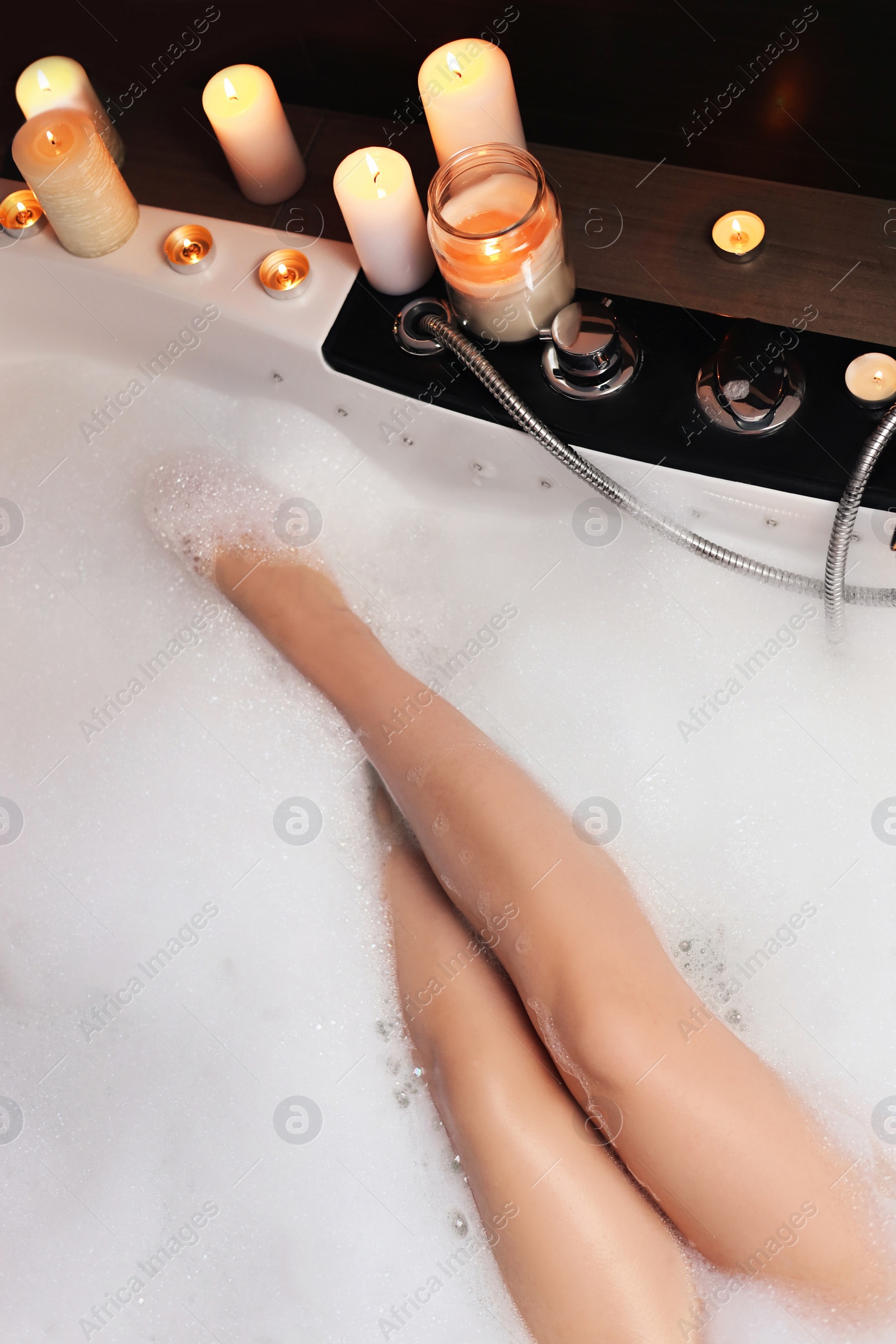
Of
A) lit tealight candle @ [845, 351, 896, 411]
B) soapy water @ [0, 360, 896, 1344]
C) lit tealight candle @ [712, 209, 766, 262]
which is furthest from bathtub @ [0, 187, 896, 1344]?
lit tealight candle @ [712, 209, 766, 262]

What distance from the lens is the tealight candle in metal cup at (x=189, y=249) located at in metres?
1.21

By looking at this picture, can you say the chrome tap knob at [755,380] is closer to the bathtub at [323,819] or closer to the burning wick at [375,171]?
the bathtub at [323,819]

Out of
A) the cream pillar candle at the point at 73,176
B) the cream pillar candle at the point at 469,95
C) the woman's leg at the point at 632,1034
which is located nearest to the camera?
the woman's leg at the point at 632,1034

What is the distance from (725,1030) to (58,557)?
1021 millimetres

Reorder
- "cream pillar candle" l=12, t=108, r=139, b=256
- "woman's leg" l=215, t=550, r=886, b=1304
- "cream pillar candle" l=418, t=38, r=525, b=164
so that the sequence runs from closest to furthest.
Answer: "woman's leg" l=215, t=550, r=886, b=1304, "cream pillar candle" l=418, t=38, r=525, b=164, "cream pillar candle" l=12, t=108, r=139, b=256

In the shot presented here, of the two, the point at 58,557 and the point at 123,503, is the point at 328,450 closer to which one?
the point at 123,503

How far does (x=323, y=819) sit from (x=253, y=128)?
0.78 meters

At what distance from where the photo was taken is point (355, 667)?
3.94ft

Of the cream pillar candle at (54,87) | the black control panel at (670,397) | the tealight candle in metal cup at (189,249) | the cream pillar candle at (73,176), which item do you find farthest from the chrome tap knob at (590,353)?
the cream pillar candle at (54,87)

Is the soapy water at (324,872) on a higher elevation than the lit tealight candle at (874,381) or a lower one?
lower

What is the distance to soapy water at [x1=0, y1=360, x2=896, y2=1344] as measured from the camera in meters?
1.17

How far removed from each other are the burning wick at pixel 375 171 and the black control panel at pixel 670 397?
0.11 meters

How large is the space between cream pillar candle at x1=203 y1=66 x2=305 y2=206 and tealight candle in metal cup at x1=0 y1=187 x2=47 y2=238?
24cm

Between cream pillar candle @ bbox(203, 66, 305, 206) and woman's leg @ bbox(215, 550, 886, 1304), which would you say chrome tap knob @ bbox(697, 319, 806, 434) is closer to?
woman's leg @ bbox(215, 550, 886, 1304)
